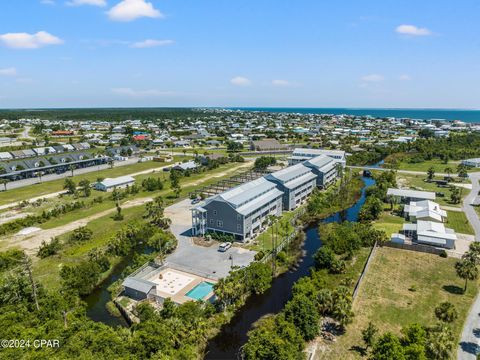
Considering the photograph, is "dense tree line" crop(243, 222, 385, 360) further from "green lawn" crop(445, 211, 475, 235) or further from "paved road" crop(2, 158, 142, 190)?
"paved road" crop(2, 158, 142, 190)

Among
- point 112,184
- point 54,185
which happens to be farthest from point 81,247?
point 54,185

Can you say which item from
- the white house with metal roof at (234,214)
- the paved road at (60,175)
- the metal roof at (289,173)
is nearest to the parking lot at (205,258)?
the white house with metal roof at (234,214)

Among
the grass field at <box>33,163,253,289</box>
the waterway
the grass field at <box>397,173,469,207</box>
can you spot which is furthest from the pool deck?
the grass field at <box>397,173,469,207</box>

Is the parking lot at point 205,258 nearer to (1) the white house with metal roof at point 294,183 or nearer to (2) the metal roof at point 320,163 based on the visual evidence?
(1) the white house with metal roof at point 294,183

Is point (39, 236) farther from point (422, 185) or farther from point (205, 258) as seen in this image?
point (422, 185)

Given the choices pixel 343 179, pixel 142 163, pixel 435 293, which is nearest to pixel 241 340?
pixel 435 293

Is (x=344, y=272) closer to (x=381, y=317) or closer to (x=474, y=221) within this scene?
(x=381, y=317)
